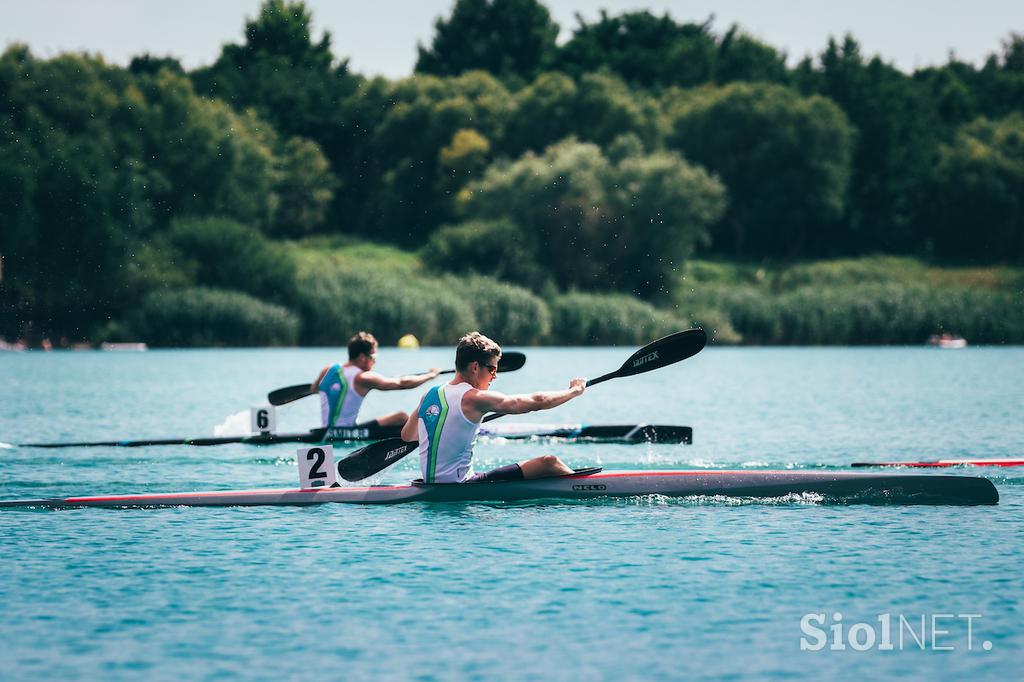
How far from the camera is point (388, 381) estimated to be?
53.0ft

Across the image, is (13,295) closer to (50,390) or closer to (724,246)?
(50,390)

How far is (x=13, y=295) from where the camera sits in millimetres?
56406

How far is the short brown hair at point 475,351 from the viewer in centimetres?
1157

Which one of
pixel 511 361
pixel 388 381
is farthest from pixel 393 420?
pixel 511 361

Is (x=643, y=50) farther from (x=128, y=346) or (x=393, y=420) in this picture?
(x=393, y=420)

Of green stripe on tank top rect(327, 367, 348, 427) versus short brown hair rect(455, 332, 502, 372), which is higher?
short brown hair rect(455, 332, 502, 372)

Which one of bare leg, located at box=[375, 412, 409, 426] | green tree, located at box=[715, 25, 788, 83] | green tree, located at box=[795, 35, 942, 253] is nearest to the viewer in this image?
bare leg, located at box=[375, 412, 409, 426]

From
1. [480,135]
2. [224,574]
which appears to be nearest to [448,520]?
[224,574]

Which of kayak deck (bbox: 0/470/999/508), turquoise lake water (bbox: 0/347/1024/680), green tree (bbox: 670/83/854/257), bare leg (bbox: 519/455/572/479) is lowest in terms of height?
turquoise lake water (bbox: 0/347/1024/680)

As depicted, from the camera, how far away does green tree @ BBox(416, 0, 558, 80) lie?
339 feet

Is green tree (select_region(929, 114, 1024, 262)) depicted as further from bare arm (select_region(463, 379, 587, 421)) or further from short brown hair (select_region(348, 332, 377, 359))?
bare arm (select_region(463, 379, 587, 421))

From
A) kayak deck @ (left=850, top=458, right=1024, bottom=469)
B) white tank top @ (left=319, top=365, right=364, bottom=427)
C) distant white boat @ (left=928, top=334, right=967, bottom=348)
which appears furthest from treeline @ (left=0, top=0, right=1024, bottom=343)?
kayak deck @ (left=850, top=458, right=1024, bottom=469)

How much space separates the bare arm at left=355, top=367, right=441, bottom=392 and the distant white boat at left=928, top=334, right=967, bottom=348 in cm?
4536

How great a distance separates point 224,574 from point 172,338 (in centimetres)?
4719
